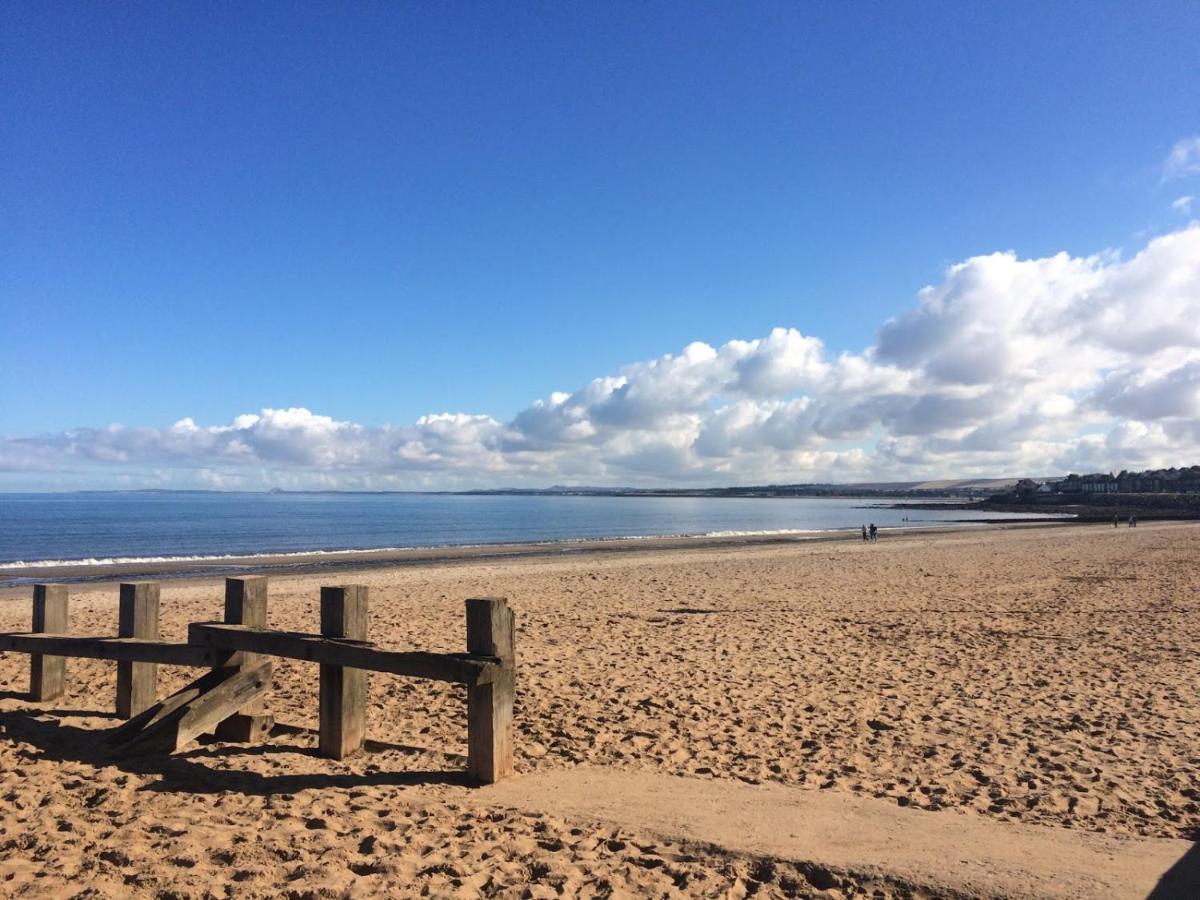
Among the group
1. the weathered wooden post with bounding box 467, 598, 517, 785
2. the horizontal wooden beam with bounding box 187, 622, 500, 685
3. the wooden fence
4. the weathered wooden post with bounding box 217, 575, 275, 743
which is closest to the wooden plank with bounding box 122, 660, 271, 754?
the wooden fence

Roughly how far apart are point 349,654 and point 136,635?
8.04 feet

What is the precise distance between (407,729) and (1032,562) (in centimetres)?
2601

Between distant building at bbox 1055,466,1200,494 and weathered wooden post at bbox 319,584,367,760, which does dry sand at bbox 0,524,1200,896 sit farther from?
distant building at bbox 1055,466,1200,494

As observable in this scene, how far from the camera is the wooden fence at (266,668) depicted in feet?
16.7

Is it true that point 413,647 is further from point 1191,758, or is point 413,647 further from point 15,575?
point 15,575

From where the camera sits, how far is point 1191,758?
244 inches

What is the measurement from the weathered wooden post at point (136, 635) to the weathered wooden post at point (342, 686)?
191 centimetres

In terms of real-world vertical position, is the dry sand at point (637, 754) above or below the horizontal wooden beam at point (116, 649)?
below

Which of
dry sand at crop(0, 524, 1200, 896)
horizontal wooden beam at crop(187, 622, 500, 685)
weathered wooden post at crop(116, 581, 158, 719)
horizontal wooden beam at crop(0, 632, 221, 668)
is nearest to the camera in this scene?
dry sand at crop(0, 524, 1200, 896)

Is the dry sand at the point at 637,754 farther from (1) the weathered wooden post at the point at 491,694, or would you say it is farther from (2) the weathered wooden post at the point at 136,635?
(2) the weathered wooden post at the point at 136,635

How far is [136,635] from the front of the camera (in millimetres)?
6578

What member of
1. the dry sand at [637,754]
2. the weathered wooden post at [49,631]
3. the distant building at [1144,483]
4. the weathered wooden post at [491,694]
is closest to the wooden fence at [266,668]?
the weathered wooden post at [491,694]

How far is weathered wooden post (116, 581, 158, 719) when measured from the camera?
6.59 meters

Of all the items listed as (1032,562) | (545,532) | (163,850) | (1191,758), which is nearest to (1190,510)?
(545,532)
